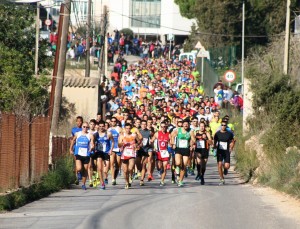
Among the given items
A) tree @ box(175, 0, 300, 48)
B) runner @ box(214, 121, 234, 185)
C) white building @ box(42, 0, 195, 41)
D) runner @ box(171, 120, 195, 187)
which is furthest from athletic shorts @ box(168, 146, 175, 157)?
white building @ box(42, 0, 195, 41)

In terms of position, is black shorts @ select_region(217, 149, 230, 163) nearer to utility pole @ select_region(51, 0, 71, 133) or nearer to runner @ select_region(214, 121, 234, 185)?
runner @ select_region(214, 121, 234, 185)

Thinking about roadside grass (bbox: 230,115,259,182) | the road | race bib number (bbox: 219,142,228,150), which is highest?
race bib number (bbox: 219,142,228,150)

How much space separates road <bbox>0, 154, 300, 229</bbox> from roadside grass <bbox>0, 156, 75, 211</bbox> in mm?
251

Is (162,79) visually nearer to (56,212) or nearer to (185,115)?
(185,115)

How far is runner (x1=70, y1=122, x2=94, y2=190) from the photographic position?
25.8 m

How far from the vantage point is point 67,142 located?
102ft

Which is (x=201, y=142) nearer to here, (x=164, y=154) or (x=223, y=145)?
(x=223, y=145)

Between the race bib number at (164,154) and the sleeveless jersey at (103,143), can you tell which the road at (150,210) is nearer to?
the sleeveless jersey at (103,143)

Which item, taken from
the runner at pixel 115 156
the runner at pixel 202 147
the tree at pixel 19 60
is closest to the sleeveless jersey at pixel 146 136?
the runner at pixel 115 156

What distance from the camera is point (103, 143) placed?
26.8 metres

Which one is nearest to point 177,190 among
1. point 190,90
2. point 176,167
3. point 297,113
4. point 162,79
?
point 176,167

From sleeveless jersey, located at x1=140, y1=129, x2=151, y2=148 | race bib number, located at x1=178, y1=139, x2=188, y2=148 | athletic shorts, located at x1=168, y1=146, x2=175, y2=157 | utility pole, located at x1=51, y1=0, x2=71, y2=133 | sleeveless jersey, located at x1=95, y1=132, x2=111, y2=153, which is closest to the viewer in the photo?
sleeveless jersey, located at x1=95, y1=132, x2=111, y2=153

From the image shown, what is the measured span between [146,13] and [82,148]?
78667mm

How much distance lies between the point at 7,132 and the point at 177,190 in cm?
629
